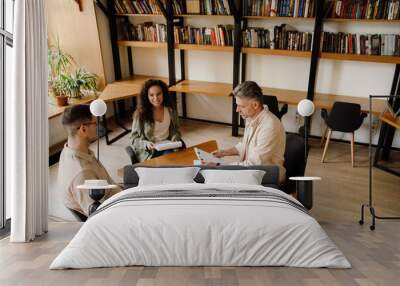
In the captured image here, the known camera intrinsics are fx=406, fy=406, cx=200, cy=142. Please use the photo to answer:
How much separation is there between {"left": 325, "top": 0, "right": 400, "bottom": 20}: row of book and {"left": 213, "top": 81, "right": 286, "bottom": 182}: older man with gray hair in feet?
8.16

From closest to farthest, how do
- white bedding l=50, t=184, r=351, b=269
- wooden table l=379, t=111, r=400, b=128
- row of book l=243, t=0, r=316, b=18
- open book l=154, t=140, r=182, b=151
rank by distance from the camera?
1. white bedding l=50, t=184, r=351, b=269
2. open book l=154, t=140, r=182, b=151
3. wooden table l=379, t=111, r=400, b=128
4. row of book l=243, t=0, r=316, b=18

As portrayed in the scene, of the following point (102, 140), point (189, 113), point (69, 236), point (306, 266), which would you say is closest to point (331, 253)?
point (306, 266)

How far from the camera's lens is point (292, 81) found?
591cm

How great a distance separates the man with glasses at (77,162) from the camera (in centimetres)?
281

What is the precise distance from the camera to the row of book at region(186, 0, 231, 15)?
5570 mm

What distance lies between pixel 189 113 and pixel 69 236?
13.7 feet

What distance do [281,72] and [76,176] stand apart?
3958 mm

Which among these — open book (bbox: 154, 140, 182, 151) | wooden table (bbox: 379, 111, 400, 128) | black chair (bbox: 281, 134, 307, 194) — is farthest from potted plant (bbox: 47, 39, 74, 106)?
wooden table (bbox: 379, 111, 400, 128)

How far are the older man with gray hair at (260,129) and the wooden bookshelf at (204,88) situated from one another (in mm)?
2429

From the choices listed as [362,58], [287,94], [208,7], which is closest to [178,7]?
[208,7]

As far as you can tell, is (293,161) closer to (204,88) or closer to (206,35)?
(204,88)

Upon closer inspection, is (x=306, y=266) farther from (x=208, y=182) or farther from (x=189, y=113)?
(x=189, y=113)

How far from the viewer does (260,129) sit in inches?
130

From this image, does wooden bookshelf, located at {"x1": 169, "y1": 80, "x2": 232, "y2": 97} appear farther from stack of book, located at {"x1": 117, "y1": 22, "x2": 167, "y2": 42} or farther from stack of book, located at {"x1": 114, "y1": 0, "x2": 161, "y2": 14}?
stack of book, located at {"x1": 114, "y1": 0, "x2": 161, "y2": 14}
